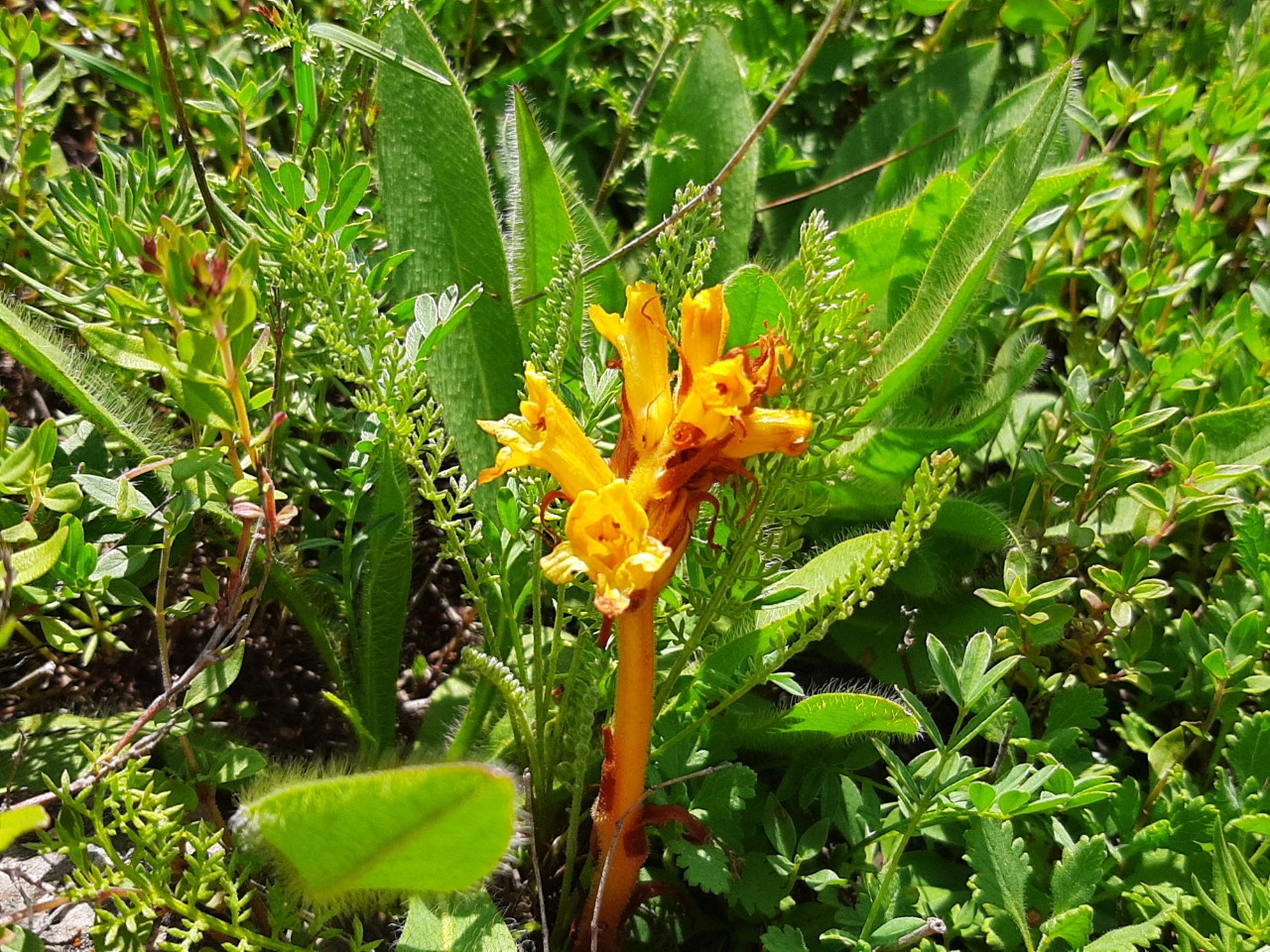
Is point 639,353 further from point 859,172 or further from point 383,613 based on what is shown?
point 859,172

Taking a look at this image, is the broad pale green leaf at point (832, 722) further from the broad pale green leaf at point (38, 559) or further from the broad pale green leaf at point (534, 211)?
the broad pale green leaf at point (38, 559)

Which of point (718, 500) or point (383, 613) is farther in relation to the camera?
point (383, 613)

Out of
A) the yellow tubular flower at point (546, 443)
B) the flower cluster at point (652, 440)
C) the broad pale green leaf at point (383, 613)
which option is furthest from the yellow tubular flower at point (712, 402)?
the broad pale green leaf at point (383, 613)

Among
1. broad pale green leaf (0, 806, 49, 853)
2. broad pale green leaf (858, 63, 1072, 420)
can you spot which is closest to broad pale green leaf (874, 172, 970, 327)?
broad pale green leaf (858, 63, 1072, 420)

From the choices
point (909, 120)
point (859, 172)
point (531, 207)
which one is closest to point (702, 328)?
point (531, 207)

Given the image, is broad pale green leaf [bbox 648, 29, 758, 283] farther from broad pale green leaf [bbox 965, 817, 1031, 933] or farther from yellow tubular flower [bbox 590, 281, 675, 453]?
broad pale green leaf [bbox 965, 817, 1031, 933]

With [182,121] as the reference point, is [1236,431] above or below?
below

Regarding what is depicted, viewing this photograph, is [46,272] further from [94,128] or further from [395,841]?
[395,841]
